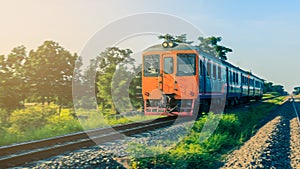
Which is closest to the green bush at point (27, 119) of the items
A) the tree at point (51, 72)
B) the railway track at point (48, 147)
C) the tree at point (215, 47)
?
the railway track at point (48, 147)

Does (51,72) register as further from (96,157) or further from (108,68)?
(96,157)

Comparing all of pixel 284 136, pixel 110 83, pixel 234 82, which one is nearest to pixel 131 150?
pixel 284 136

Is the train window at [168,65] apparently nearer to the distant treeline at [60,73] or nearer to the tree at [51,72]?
the distant treeline at [60,73]

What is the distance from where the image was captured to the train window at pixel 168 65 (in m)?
13.6

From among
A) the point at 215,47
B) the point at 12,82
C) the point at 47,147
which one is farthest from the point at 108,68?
the point at 215,47

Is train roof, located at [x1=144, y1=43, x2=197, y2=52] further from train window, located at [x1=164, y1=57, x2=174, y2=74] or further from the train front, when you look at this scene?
train window, located at [x1=164, y1=57, x2=174, y2=74]

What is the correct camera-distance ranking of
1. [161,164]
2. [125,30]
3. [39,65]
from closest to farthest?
[161,164], [125,30], [39,65]

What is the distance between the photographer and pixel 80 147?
781 centimetres

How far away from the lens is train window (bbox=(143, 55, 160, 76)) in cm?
1396

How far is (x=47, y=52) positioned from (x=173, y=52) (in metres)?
8.57

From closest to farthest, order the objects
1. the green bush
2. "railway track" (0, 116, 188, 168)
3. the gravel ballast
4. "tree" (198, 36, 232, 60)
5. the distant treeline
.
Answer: the gravel ballast → "railway track" (0, 116, 188, 168) → the green bush → the distant treeline → "tree" (198, 36, 232, 60)

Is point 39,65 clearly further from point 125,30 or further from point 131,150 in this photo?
point 131,150

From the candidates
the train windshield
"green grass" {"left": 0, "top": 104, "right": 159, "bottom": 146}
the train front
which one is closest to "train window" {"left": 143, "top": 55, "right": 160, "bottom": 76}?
the train front

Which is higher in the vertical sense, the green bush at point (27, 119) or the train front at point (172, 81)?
the train front at point (172, 81)
